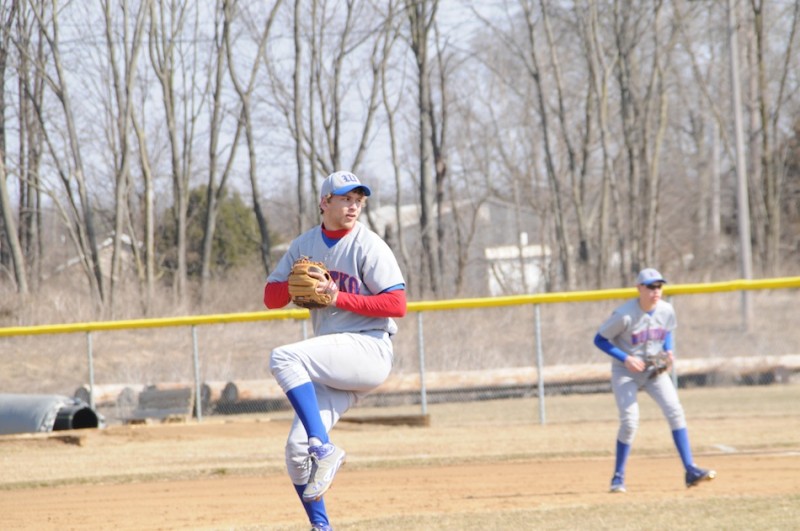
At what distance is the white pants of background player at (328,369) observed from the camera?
5.38 m

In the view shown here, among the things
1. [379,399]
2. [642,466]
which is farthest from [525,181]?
[642,466]

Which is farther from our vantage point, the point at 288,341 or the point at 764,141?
the point at 764,141

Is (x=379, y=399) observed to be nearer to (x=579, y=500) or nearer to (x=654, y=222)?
(x=579, y=500)

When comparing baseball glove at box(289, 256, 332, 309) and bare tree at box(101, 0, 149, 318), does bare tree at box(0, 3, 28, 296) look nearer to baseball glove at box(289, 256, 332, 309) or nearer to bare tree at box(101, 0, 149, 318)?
bare tree at box(101, 0, 149, 318)

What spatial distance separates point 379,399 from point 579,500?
1023cm

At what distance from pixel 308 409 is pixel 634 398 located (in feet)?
15.3

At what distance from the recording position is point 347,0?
2862 cm

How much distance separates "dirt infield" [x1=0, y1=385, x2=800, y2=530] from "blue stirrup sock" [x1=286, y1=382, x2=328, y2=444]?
2147 millimetres

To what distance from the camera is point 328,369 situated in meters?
5.45

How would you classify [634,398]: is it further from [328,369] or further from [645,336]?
[328,369]

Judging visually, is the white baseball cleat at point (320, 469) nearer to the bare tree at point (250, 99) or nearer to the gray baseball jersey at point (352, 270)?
the gray baseball jersey at point (352, 270)

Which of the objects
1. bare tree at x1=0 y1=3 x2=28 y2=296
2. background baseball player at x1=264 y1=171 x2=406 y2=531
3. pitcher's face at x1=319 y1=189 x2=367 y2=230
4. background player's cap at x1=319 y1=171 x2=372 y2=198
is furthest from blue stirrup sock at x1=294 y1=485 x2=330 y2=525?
bare tree at x1=0 y1=3 x2=28 y2=296

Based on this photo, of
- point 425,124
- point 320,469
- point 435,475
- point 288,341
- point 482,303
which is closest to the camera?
point 320,469

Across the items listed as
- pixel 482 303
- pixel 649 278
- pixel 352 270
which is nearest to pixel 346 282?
pixel 352 270
